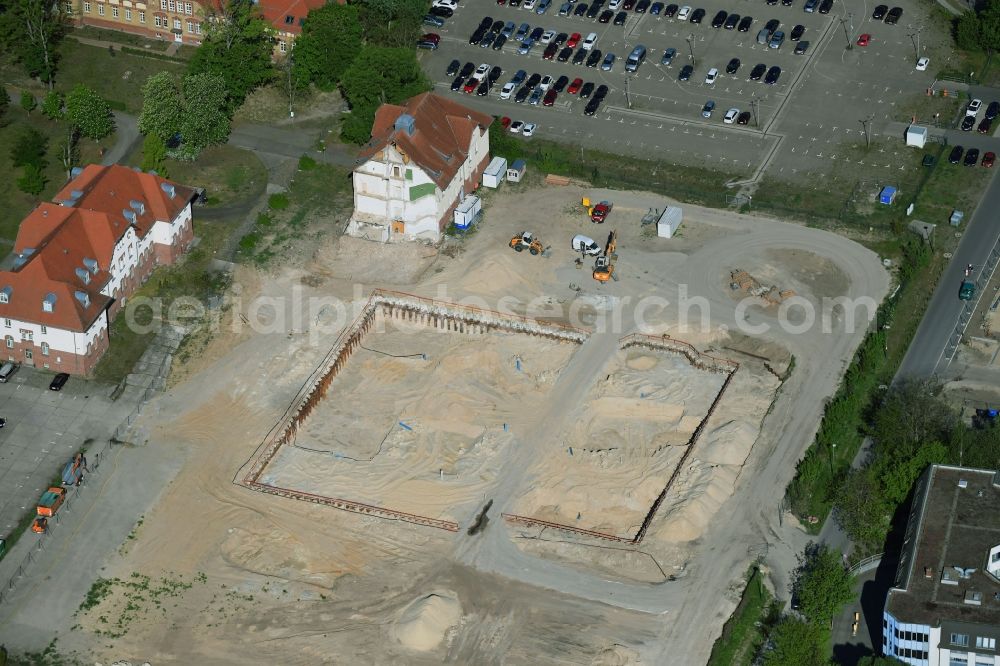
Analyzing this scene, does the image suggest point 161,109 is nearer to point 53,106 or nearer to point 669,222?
point 53,106

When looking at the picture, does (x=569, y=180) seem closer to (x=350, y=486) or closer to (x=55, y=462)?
(x=350, y=486)

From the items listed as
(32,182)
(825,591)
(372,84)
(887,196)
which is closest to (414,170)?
(372,84)

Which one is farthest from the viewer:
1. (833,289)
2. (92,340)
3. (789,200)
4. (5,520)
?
(789,200)

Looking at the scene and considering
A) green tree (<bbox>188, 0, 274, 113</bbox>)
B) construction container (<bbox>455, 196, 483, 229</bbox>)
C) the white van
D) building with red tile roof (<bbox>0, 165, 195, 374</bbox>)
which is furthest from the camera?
green tree (<bbox>188, 0, 274, 113</bbox>)

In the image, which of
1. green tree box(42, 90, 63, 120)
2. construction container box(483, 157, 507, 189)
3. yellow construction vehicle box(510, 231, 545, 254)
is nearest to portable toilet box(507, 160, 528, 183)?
construction container box(483, 157, 507, 189)

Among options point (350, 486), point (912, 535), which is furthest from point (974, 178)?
point (350, 486)

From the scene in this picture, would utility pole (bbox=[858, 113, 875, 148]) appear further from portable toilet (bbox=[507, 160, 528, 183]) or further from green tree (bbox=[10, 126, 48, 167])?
green tree (bbox=[10, 126, 48, 167])

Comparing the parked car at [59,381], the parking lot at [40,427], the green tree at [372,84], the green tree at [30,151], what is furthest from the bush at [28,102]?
the parked car at [59,381]
